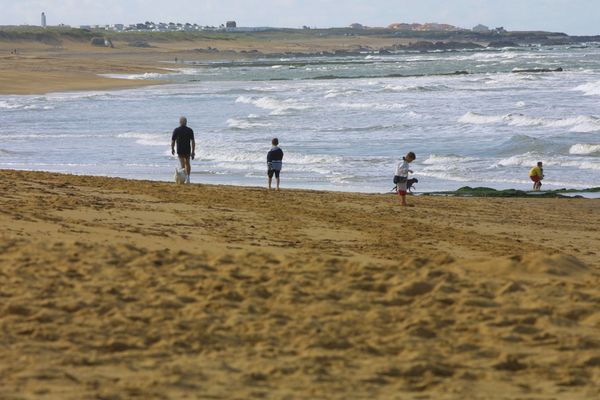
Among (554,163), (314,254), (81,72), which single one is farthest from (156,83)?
(314,254)

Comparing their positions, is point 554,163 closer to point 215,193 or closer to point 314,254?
point 215,193

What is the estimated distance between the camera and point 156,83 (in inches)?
2488

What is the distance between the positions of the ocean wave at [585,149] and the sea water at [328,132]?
27 mm

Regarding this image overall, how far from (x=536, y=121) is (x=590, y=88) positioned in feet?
63.9

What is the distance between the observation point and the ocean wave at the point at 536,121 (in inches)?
1362

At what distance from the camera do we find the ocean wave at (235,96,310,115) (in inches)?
1670

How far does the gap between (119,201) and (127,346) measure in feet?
23.1

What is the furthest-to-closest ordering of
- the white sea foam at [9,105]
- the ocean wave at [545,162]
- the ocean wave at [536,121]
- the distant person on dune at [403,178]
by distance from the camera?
the white sea foam at [9,105] → the ocean wave at [536,121] → the ocean wave at [545,162] → the distant person on dune at [403,178]

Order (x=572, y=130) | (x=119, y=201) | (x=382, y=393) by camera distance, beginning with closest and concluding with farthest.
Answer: (x=382, y=393) → (x=119, y=201) → (x=572, y=130)

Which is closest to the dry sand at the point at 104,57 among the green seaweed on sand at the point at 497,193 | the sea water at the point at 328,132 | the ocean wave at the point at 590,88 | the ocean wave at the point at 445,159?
the sea water at the point at 328,132

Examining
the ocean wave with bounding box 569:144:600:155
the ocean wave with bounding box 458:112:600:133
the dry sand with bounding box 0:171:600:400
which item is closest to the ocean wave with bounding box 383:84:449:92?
the ocean wave with bounding box 458:112:600:133

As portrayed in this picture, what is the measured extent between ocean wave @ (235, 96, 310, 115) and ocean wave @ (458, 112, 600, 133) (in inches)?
292

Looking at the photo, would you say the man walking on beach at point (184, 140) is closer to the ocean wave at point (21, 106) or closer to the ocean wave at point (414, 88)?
the ocean wave at point (21, 106)

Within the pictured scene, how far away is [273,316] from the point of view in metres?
7.52
